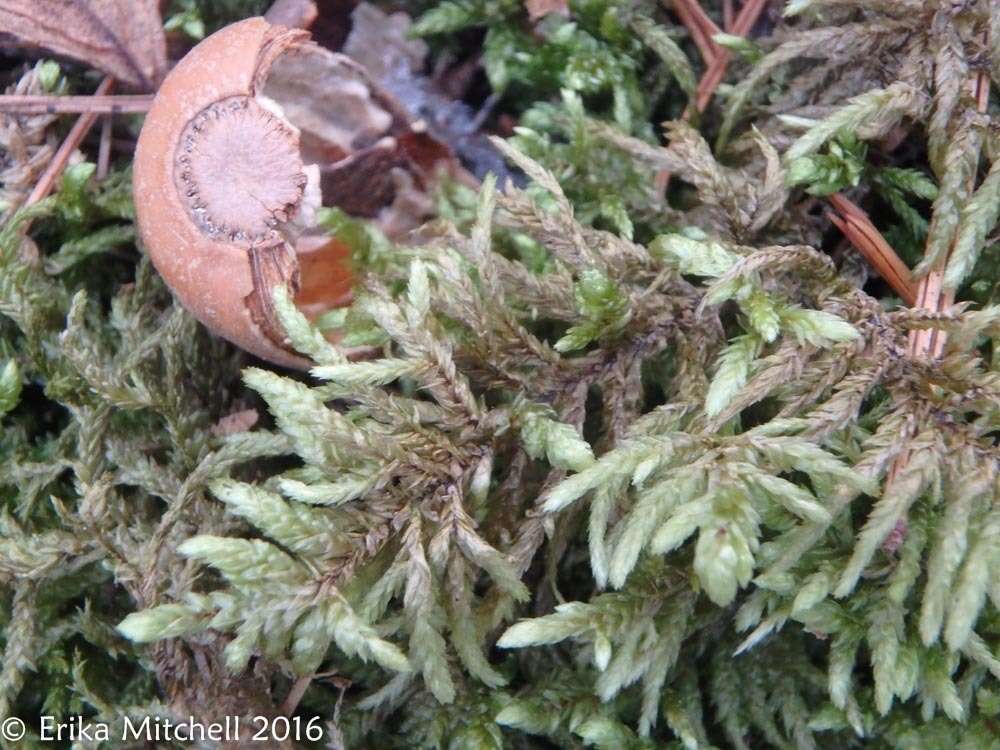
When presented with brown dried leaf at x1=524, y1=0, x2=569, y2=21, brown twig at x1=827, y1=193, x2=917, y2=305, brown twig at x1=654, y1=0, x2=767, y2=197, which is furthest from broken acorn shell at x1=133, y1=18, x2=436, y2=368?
brown twig at x1=827, y1=193, x2=917, y2=305

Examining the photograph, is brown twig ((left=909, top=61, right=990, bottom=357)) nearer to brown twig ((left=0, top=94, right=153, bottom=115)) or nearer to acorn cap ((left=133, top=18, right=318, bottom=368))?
acorn cap ((left=133, top=18, right=318, bottom=368))

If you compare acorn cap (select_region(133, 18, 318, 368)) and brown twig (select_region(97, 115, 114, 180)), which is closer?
acorn cap (select_region(133, 18, 318, 368))

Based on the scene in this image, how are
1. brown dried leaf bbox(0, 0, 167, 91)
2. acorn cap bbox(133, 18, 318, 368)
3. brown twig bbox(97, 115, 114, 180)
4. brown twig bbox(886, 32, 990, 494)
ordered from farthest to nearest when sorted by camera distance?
1. brown twig bbox(97, 115, 114, 180)
2. brown dried leaf bbox(0, 0, 167, 91)
3. acorn cap bbox(133, 18, 318, 368)
4. brown twig bbox(886, 32, 990, 494)

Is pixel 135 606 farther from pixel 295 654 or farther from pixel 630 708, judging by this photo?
pixel 630 708

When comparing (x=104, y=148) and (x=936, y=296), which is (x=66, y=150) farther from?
(x=936, y=296)

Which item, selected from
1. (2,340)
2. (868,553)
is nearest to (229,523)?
(2,340)

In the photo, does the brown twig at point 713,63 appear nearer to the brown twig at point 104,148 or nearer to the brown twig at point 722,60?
the brown twig at point 722,60

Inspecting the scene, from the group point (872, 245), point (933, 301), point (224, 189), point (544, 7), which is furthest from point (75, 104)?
point (933, 301)
